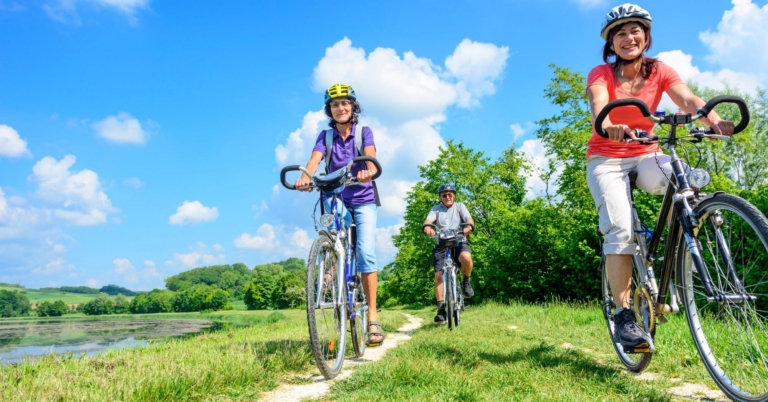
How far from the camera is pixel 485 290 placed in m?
23.4

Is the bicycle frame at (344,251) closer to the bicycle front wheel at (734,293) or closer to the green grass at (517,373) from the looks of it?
the green grass at (517,373)

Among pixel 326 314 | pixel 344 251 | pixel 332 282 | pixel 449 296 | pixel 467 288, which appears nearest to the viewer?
pixel 326 314

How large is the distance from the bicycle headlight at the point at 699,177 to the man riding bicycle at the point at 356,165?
106 inches

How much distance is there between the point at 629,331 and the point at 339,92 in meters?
3.27

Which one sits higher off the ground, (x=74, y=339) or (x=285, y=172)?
(x=285, y=172)

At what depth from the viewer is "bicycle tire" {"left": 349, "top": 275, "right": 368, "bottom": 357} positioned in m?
4.28

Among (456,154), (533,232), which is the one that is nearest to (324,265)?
(533,232)

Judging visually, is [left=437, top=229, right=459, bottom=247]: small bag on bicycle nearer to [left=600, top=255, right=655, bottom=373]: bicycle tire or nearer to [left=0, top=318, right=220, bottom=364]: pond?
[left=600, top=255, right=655, bottom=373]: bicycle tire

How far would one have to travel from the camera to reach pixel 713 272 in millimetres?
2521

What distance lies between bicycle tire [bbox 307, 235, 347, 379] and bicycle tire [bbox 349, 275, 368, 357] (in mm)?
314

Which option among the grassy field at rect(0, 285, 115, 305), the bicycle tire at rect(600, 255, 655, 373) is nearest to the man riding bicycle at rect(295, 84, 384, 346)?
the bicycle tire at rect(600, 255, 655, 373)

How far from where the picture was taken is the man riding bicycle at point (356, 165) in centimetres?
457

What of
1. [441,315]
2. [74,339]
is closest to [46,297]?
[74,339]

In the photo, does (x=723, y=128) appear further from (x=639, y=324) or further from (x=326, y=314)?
(x=326, y=314)
